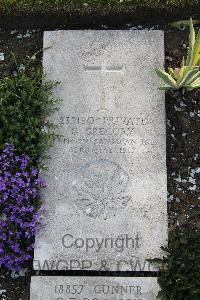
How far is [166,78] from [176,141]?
1.99ft

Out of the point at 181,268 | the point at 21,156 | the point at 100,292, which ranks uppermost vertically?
the point at 21,156

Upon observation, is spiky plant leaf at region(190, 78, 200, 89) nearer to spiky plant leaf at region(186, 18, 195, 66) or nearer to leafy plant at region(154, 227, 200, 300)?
spiky plant leaf at region(186, 18, 195, 66)

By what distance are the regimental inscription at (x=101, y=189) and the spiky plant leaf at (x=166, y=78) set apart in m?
0.85

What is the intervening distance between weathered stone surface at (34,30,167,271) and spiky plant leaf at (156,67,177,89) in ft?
0.45

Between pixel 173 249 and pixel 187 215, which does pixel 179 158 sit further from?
pixel 173 249

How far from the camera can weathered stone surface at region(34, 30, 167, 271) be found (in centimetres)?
541

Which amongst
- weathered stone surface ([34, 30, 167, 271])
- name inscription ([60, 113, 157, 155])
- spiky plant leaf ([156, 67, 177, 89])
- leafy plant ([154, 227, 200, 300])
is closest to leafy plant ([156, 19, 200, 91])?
spiky plant leaf ([156, 67, 177, 89])

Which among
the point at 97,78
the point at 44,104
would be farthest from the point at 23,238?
the point at 97,78

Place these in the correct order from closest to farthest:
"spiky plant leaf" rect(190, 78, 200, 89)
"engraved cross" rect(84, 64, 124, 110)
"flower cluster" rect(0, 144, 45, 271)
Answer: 1. "flower cluster" rect(0, 144, 45, 271)
2. "spiky plant leaf" rect(190, 78, 200, 89)
3. "engraved cross" rect(84, 64, 124, 110)

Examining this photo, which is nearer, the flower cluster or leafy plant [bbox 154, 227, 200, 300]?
leafy plant [bbox 154, 227, 200, 300]

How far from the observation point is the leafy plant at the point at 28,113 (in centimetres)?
555

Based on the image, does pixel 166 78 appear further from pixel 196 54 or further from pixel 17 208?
pixel 17 208

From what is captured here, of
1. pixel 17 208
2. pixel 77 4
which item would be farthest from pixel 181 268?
pixel 77 4

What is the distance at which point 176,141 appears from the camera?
5.84 m
